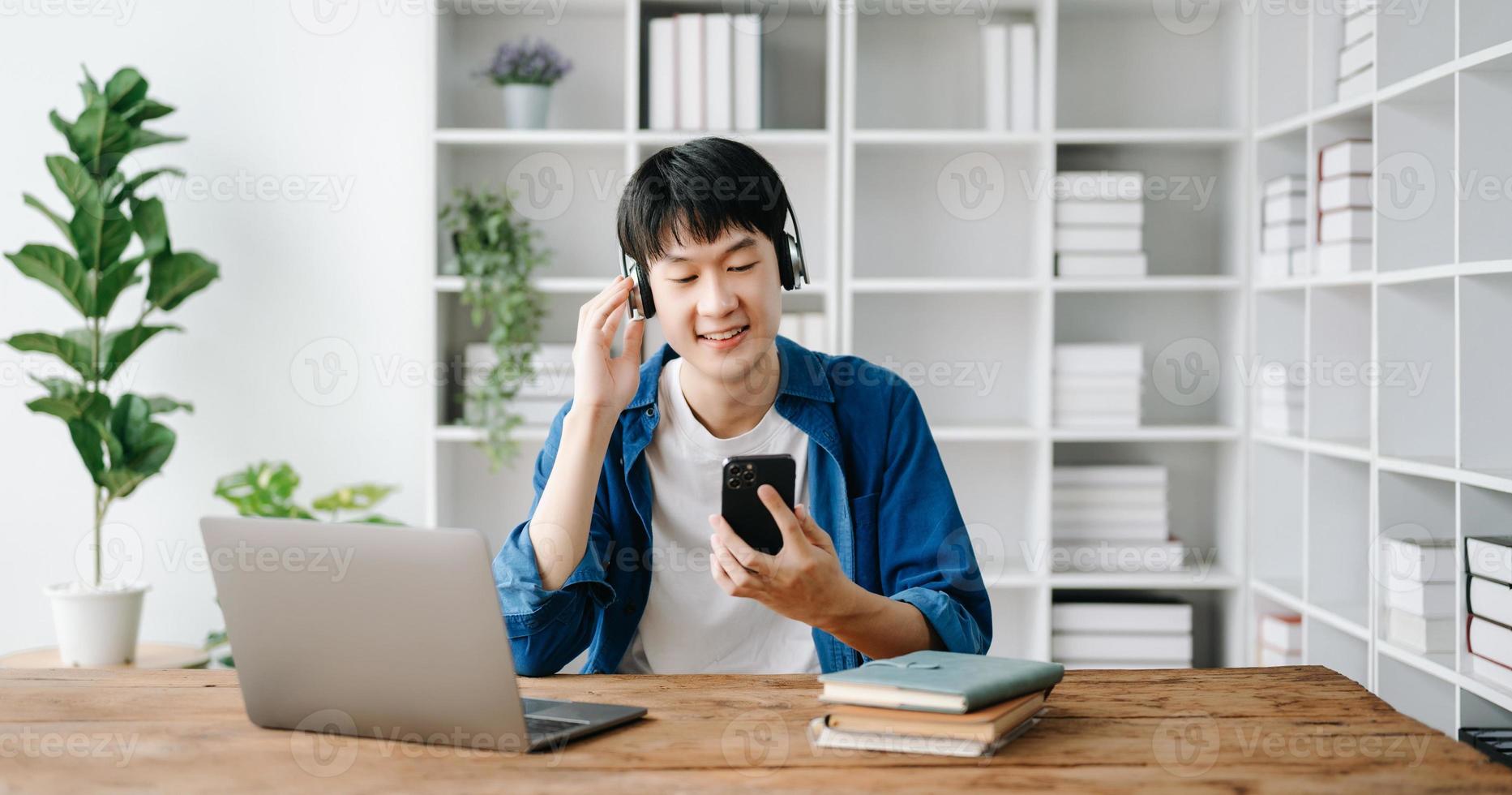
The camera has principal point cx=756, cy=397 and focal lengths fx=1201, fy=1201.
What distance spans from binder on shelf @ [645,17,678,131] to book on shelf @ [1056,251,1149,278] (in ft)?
3.62

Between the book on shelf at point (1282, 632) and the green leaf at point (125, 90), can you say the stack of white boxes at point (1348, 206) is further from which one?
the green leaf at point (125, 90)

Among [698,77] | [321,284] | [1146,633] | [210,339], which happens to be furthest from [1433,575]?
[210,339]

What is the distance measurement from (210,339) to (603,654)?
89.3 inches

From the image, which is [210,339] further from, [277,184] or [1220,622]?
[1220,622]

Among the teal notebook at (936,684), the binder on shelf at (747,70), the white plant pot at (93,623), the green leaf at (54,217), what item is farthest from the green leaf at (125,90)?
the teal notebook at (936,684)

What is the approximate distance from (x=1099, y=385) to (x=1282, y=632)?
77 cm

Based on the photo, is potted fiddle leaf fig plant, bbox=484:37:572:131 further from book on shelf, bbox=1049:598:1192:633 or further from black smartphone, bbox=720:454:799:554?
black smartphone, bbox=720:454:799:554

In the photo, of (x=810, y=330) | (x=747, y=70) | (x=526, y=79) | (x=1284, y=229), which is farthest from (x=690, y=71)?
(x=1284, y=229)

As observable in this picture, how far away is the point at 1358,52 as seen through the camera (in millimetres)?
2703

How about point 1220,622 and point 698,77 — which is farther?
point 1220,622

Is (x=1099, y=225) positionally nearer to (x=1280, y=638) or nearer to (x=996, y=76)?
(x=996, y=76)

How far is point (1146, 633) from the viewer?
10.5ft

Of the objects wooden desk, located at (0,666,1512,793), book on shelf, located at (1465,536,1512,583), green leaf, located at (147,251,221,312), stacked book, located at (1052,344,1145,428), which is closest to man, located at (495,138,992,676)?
wooden desk, located at (0,666,1512,793)

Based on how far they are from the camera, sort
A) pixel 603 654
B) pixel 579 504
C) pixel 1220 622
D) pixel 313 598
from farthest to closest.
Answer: pixel 1220 622 → pixel 603 654 → pixel 579 504 → pixel 313 598
